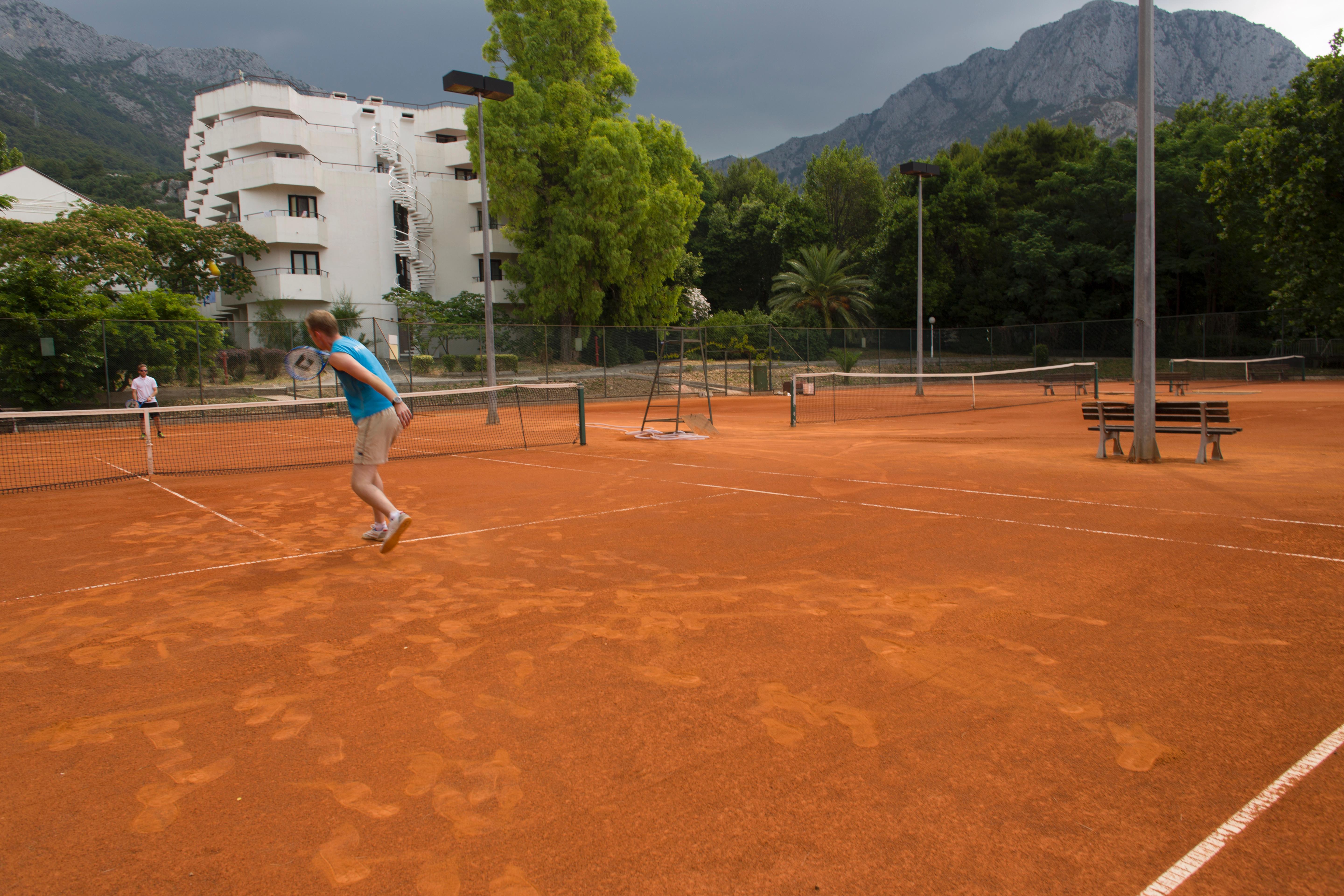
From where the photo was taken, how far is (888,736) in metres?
3.24

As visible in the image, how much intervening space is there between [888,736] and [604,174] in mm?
34877

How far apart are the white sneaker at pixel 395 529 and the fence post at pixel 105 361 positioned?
2097 cm

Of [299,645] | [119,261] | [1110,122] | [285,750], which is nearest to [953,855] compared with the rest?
[285,750]

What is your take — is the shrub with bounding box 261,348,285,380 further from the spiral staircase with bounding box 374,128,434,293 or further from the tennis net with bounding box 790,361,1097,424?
the tennis net with bounding box 790,361,1097,424

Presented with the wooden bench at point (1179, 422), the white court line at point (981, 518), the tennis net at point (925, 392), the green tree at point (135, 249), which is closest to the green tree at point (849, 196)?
the tennis net at point (925, 392)

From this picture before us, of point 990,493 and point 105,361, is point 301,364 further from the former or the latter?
point 105,361

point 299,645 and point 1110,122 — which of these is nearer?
point 299,645

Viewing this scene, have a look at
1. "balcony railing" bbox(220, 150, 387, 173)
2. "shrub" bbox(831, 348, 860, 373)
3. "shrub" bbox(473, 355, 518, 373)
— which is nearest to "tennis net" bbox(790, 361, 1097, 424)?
"shrub" bbox(831, 348, 860, 373)

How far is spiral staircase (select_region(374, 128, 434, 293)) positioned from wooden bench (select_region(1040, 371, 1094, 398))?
103 feet

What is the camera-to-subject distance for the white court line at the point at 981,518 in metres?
5.83

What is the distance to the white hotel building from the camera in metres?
42.5

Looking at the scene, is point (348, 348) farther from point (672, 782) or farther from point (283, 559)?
point (672, 782)

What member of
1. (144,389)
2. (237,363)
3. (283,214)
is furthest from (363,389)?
(283,214)

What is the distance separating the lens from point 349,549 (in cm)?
677
